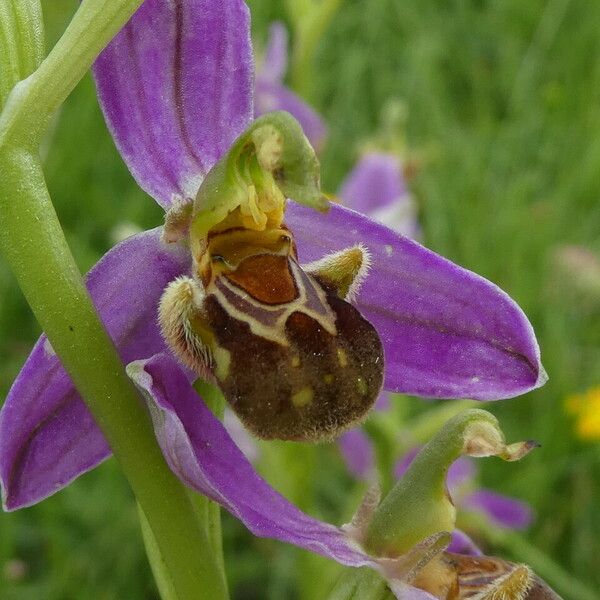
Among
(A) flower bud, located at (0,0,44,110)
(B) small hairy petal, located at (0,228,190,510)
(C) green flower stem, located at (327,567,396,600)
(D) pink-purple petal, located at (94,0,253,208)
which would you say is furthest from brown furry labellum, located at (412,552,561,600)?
(A) flower bud, located at (0,0,44,110)

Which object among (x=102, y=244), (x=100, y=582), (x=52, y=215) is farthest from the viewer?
(x=102, y=244)

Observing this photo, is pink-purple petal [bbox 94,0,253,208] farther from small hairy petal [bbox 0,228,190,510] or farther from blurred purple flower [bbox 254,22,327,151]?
blurred purple flower [bbox 254,22,327,151]

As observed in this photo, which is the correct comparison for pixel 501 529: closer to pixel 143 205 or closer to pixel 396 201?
pixel 396 201

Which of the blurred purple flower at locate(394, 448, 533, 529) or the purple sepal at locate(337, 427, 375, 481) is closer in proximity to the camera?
the blurred purple flower at locate(394, 448, 533, 529)

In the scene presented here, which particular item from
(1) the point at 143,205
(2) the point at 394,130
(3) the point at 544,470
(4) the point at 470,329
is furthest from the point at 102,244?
(4) the point at 470,329

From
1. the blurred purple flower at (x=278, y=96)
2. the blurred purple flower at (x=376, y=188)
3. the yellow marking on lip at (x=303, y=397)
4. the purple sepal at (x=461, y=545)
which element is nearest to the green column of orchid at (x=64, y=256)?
the yellow marking on lip at (x=303, y=397)

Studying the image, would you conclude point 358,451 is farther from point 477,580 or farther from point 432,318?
point 477,580
